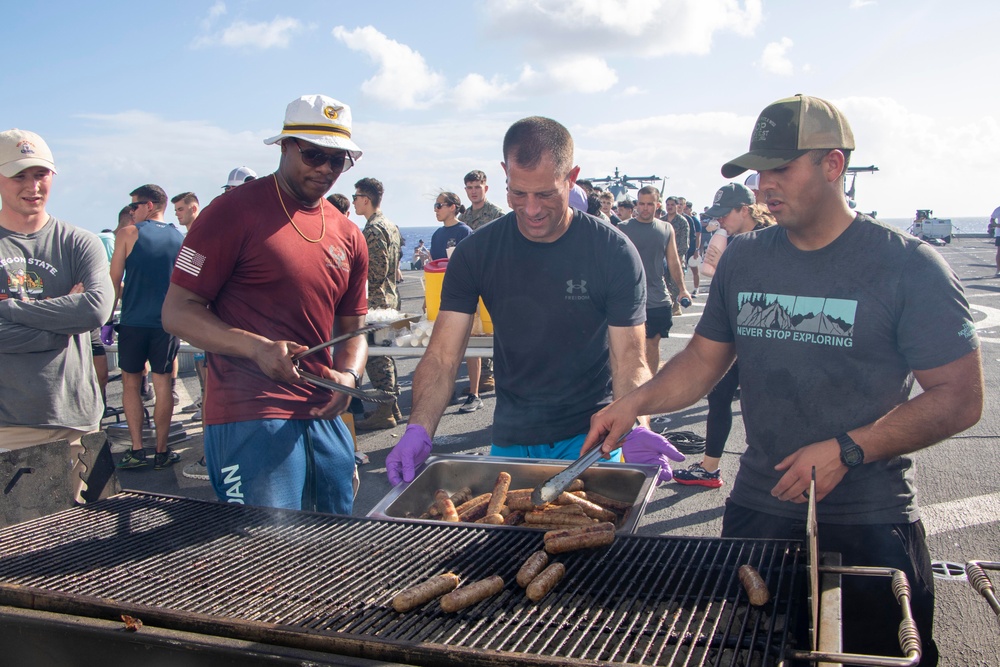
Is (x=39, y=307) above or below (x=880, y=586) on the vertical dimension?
above

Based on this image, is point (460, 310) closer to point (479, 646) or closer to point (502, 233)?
point (502, 233)

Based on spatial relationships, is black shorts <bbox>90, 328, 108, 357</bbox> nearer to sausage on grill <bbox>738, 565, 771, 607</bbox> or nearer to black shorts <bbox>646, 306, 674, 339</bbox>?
black shorts <bbox>646, 306, 674, 339</bbox>

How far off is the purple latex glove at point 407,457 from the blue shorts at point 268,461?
1.25 ft

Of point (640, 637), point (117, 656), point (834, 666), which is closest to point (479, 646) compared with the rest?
point (640, 637)

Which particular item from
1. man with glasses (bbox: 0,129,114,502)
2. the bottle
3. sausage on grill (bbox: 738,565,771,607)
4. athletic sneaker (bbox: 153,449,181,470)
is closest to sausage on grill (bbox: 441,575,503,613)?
sausage on grill (bbox: 738,565,771,607)

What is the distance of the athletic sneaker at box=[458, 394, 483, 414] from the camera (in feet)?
25.0

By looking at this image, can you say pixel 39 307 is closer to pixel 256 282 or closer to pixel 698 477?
pixel 256 282

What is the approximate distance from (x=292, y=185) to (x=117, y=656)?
69.7 inches

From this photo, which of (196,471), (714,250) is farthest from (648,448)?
(196,471)

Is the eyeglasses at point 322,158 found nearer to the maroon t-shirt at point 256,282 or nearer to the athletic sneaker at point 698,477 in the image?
the maroon t-shirt at point 256,282

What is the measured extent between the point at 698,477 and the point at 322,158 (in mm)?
3707

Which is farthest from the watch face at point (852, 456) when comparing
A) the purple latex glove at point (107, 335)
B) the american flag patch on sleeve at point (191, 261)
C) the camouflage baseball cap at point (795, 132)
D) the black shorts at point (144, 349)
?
A: the purple latex glove at point (107, 335)

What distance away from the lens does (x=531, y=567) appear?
5.78 feet

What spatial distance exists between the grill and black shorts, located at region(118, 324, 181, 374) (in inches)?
156
